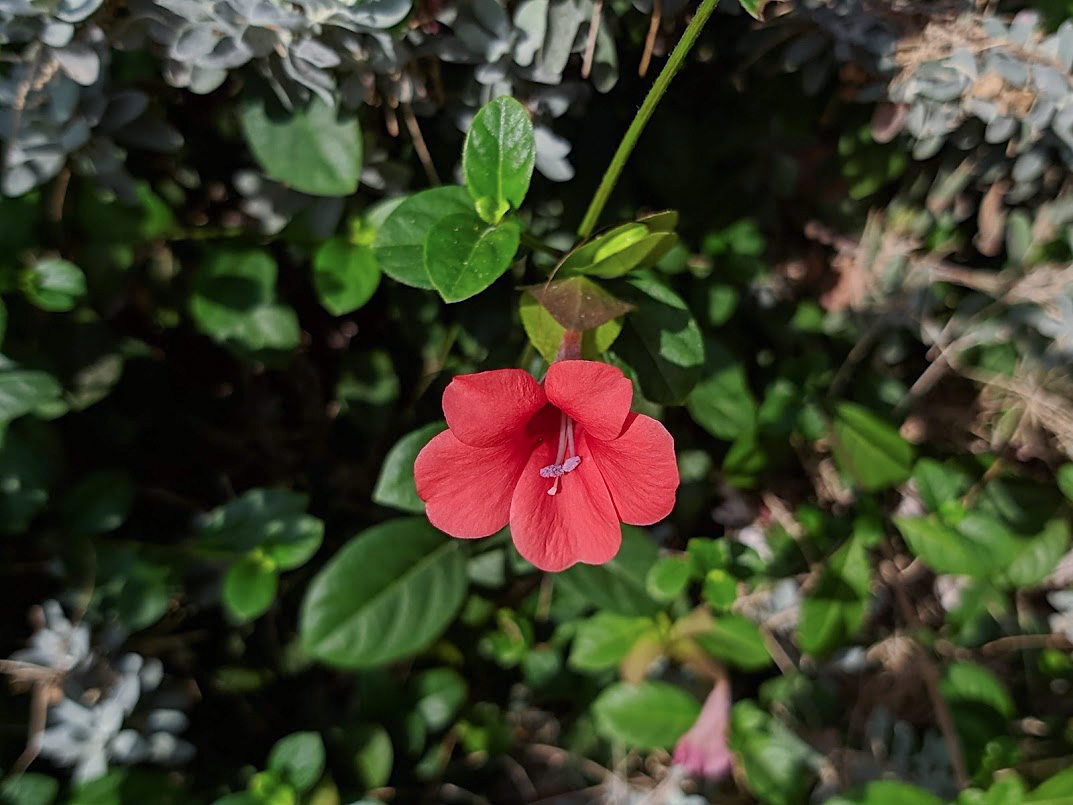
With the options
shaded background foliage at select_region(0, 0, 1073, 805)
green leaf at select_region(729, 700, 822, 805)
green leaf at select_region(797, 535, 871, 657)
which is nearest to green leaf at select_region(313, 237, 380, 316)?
shaded background foliage at select_region(0, 0, 1073, 805)

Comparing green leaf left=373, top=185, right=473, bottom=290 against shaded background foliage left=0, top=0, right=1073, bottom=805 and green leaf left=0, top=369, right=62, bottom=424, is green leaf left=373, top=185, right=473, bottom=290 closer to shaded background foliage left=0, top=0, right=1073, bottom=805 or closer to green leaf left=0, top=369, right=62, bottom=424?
shaded background foliage left=0, top=0, right=1073, bottom=805

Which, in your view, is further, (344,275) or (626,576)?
(626,576)

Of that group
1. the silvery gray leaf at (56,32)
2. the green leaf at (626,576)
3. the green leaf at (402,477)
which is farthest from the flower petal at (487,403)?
the silvery gray leaf at (56,32)

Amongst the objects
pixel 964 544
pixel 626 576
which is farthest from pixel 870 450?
pixel 626 576

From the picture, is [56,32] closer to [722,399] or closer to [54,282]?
[54,282]

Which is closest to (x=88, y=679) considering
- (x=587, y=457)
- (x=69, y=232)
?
(x=69, y=232)

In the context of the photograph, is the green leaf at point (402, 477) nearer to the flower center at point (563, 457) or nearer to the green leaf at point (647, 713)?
the flower center at point (563, 457)
